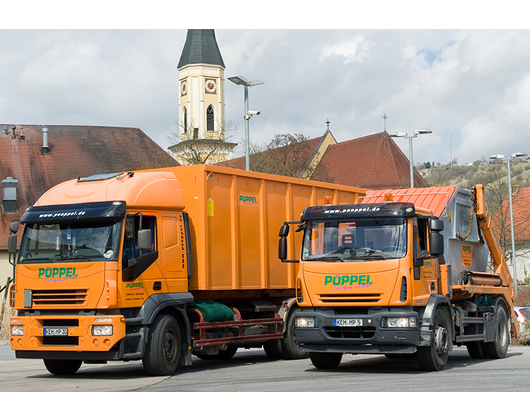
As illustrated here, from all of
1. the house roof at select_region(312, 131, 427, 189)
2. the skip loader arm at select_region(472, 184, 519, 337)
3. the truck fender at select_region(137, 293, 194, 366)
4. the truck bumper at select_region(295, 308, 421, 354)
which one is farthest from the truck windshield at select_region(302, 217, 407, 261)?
the house roof at select_region(312, 131, 427, 189)

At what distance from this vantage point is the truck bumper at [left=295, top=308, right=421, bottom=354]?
1102 centimetres

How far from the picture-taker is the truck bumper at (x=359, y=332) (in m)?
11.0

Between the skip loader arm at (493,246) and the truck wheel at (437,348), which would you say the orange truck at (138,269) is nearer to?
the truck wheel at (437,348)

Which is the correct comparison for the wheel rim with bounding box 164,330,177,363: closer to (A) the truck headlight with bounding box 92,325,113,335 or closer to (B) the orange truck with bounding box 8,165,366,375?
(B) the orange truck with bounding box 8,165,366,375

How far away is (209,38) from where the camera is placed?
89.7 meters

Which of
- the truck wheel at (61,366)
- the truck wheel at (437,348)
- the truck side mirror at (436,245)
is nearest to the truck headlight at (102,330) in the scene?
the truck wheel at (61,366)

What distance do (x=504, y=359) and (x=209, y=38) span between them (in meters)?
79.5

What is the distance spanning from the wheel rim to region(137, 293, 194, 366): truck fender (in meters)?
0.26

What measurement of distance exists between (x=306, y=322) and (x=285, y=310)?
118 inches

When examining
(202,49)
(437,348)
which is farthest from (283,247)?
(202,49)

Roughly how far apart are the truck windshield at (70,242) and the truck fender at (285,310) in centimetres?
460

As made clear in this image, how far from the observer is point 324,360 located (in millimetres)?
12414
